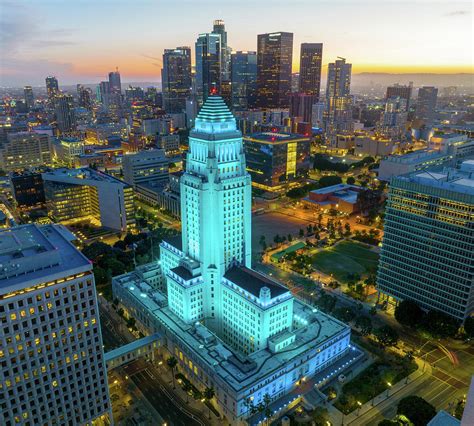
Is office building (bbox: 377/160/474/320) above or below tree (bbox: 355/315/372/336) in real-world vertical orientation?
above

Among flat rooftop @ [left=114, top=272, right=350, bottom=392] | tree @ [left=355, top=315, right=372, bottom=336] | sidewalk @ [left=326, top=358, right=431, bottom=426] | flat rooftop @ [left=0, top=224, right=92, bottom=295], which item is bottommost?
sidewalk @ [left=326, top=358, right=431, bottom=426]

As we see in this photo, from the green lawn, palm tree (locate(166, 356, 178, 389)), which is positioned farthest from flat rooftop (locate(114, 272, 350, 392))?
the green lawn

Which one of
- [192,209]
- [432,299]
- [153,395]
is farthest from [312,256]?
[153,395]

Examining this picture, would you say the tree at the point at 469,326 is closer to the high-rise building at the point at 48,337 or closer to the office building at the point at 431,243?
the office building at the point at 431,243

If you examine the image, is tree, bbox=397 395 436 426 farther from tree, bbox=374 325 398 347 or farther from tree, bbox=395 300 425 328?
tree, bbox=395 300 425 328

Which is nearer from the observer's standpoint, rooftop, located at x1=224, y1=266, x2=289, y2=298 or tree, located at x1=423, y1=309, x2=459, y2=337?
rooftop, located at x1=224, y1=266, x2=289, y2=298

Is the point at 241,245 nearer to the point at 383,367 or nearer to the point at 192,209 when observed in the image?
the point at 192,209
